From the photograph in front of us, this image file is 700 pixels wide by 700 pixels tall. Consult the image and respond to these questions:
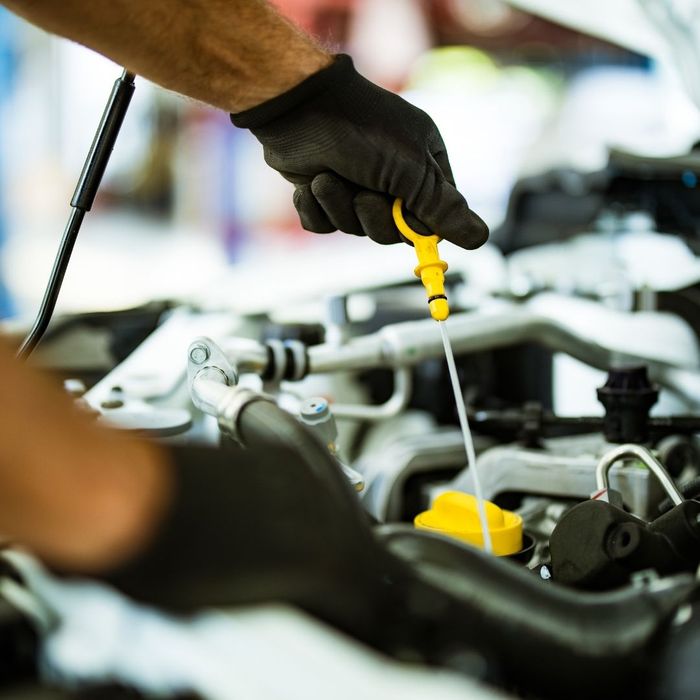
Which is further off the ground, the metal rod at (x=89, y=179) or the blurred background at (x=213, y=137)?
the blurred background at (x=213, y=137)

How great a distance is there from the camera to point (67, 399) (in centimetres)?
51

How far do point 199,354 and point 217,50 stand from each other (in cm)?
31

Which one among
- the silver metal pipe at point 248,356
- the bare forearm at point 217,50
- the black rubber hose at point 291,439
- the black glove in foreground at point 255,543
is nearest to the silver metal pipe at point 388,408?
the silver metal pipe at point 248,356

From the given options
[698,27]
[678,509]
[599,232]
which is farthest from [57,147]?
[678,509]

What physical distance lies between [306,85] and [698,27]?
675 millimetres

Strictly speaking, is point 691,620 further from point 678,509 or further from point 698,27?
point 698,27

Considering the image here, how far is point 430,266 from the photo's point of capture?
95 centimetres

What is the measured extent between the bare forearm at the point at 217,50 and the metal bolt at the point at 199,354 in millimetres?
250

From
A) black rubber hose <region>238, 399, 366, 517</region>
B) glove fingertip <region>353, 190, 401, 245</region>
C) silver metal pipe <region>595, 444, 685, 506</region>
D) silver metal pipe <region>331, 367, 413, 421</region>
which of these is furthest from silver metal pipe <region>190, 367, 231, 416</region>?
silver metal pipe <region>331, 367, 413, 421</region>

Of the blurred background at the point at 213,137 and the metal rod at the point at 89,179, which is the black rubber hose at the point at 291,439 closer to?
the metal rod at the point at 89,179

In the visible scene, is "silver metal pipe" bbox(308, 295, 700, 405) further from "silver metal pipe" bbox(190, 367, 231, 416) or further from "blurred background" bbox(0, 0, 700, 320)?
"blurred background" bbox(0, 0, 700, 320)

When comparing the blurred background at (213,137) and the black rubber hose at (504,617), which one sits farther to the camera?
the blurred background at (213,137)

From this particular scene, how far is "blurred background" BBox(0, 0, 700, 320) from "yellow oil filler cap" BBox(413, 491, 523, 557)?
365cm

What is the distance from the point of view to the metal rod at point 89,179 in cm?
103
